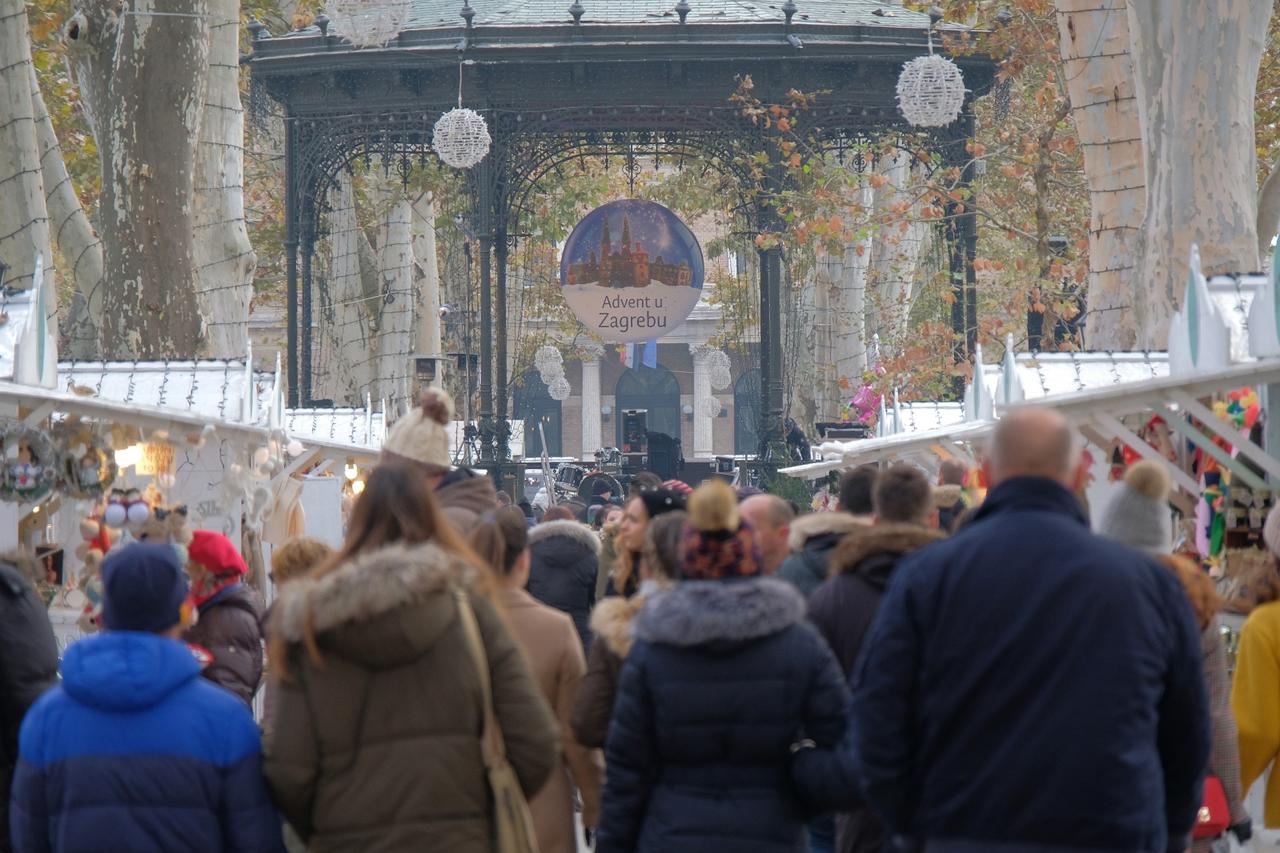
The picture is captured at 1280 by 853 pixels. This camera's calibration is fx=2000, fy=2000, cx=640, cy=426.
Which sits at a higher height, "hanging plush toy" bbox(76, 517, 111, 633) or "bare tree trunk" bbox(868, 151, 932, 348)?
"bare tree trunk" bbox(868, 151, 932, 348)

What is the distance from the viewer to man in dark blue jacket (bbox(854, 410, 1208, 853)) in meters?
4.00

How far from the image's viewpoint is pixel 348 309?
2969 centimetres

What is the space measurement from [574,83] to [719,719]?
20.1 meters

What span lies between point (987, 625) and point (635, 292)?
21511mm

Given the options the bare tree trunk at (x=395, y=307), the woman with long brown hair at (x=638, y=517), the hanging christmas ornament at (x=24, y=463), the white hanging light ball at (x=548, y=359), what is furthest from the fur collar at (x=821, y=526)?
the white hanging light ball at (x=548, y=359)

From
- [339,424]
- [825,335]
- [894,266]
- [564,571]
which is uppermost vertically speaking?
[894,266]

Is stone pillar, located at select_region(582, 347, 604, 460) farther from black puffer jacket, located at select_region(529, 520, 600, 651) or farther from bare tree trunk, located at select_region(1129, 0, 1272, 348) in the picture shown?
black puffer jacket, located at select_region(529, 520, 600, 651)

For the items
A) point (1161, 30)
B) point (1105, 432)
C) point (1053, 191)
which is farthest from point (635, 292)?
point (1105, 432)

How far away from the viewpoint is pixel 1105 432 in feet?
32.4

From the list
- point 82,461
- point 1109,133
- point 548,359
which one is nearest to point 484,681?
point 82,461

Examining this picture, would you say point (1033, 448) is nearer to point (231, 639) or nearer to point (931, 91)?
point (231, 639)

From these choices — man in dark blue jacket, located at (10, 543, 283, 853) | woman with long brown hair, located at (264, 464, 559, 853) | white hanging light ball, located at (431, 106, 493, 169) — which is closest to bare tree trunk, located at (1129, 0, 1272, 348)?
woman with long brown hair, located at (264, 464, 559, 853)

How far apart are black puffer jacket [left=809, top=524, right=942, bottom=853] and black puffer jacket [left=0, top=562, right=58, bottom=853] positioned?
2179mm

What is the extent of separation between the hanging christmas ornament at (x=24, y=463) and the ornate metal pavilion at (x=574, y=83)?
13.9 m
